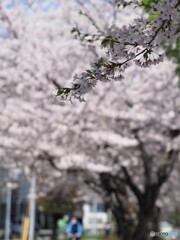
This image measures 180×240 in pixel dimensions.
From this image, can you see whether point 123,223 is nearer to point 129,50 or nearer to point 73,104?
point 73,104

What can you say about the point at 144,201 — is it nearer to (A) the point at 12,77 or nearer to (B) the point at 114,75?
(A) the point at 12,77

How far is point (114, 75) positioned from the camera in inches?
184

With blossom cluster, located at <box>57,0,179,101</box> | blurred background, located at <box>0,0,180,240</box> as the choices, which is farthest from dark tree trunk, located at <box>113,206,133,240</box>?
blossom cluster, located at <box>57,0,179,101</box>

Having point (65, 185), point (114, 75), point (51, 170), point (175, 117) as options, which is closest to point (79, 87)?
point (114, 75)

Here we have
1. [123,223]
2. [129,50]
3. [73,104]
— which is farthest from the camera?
[123,223]

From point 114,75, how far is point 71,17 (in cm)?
1242

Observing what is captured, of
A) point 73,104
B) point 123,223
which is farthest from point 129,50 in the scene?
point 123,223

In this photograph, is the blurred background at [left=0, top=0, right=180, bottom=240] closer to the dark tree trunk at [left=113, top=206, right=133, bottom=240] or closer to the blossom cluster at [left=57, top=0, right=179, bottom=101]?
the dark tree trunk at [left=113, top=206, right=133, bottom=240]

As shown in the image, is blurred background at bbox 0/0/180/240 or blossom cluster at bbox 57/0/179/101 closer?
blossom cluster at bbox 57/0/179/101

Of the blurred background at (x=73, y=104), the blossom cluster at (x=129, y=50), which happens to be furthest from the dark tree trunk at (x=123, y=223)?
the blossom cluster at (x=129, y=50)

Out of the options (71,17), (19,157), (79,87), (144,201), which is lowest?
(79,87)

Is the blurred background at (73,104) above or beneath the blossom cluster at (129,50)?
above

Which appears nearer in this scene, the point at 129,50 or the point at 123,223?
the point at 129,50

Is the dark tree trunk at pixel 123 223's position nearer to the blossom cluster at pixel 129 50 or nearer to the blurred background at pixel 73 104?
the blurred background at pixel 73 104
